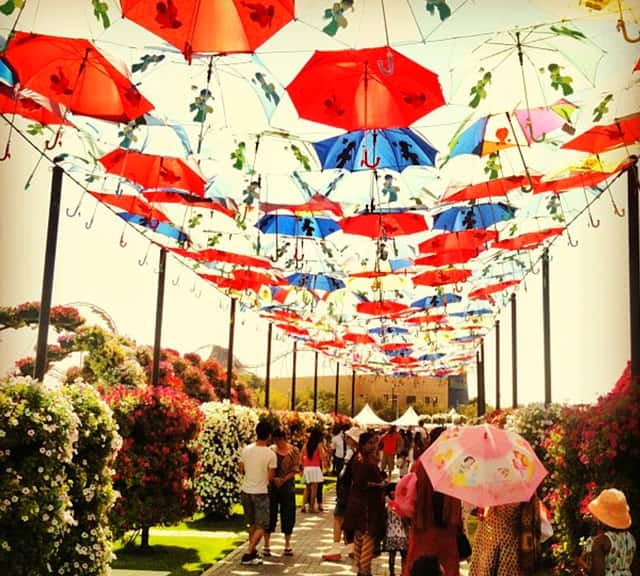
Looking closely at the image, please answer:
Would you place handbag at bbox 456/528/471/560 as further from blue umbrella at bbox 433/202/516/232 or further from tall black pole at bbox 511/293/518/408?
tall black pole at bbox 511/293/518/408

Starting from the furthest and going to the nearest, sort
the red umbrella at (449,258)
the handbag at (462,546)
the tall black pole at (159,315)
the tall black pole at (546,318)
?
the tall black pole at (546,318)
the tall black pole at (159,315)
the red umbrella at (449,258)
the handbag at (462,546)

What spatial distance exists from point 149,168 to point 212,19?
3.63 metres

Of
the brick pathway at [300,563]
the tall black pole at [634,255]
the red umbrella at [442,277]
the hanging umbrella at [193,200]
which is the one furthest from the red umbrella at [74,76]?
the red umbrella at [442,277]

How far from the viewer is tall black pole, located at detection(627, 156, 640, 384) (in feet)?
26.8

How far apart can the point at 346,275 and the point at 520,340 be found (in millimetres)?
7134

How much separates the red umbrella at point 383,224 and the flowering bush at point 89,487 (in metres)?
4.32

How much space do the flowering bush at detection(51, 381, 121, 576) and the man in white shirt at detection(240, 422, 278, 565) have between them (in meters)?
2.48

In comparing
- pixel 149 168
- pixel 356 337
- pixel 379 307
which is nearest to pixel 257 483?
pixel 149 168

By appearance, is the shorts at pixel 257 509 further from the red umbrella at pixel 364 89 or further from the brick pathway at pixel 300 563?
the red umbrella at pixel 364 89

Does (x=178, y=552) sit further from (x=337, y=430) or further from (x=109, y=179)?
(x=337, y=430)

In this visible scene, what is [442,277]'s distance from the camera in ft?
46.9

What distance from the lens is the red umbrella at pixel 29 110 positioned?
706 cm

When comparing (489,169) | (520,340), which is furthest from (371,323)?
(489,169)

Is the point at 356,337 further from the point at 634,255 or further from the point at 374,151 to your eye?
the point at 374,151
